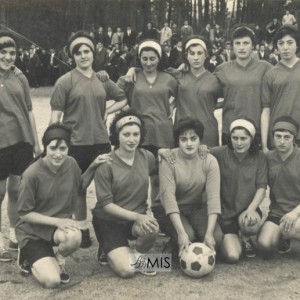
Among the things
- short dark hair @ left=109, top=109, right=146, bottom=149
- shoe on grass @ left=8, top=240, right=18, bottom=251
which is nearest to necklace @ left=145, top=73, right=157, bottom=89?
short dark hair @ left=109, top=109, right=146, bottom=149

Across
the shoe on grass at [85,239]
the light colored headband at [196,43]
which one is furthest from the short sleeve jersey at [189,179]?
the light colored headband at [196,43]

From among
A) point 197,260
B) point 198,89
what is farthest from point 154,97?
point 197,260

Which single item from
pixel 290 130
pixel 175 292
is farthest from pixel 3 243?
pixel 290 130

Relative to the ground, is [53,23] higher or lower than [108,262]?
higher

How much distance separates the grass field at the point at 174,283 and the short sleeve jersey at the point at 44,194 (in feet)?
1.33

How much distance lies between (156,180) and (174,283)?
165 cm

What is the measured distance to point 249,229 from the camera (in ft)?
17.5

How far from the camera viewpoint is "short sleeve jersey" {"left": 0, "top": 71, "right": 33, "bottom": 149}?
5293mm

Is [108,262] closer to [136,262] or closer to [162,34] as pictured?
[136,262]

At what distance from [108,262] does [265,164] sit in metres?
1.74

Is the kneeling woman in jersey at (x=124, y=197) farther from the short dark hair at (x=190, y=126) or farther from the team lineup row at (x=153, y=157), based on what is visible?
the short dark hair at (x=190, y=126)

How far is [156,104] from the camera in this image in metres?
5.89

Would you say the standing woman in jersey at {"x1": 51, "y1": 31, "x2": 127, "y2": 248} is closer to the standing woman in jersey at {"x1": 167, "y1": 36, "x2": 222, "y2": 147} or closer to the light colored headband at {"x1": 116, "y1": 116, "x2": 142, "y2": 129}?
the light colored headband at {"x1": 116, "y1": 116, "x2": 142, "y2": 129}

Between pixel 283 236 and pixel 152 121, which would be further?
pixel 152 121
